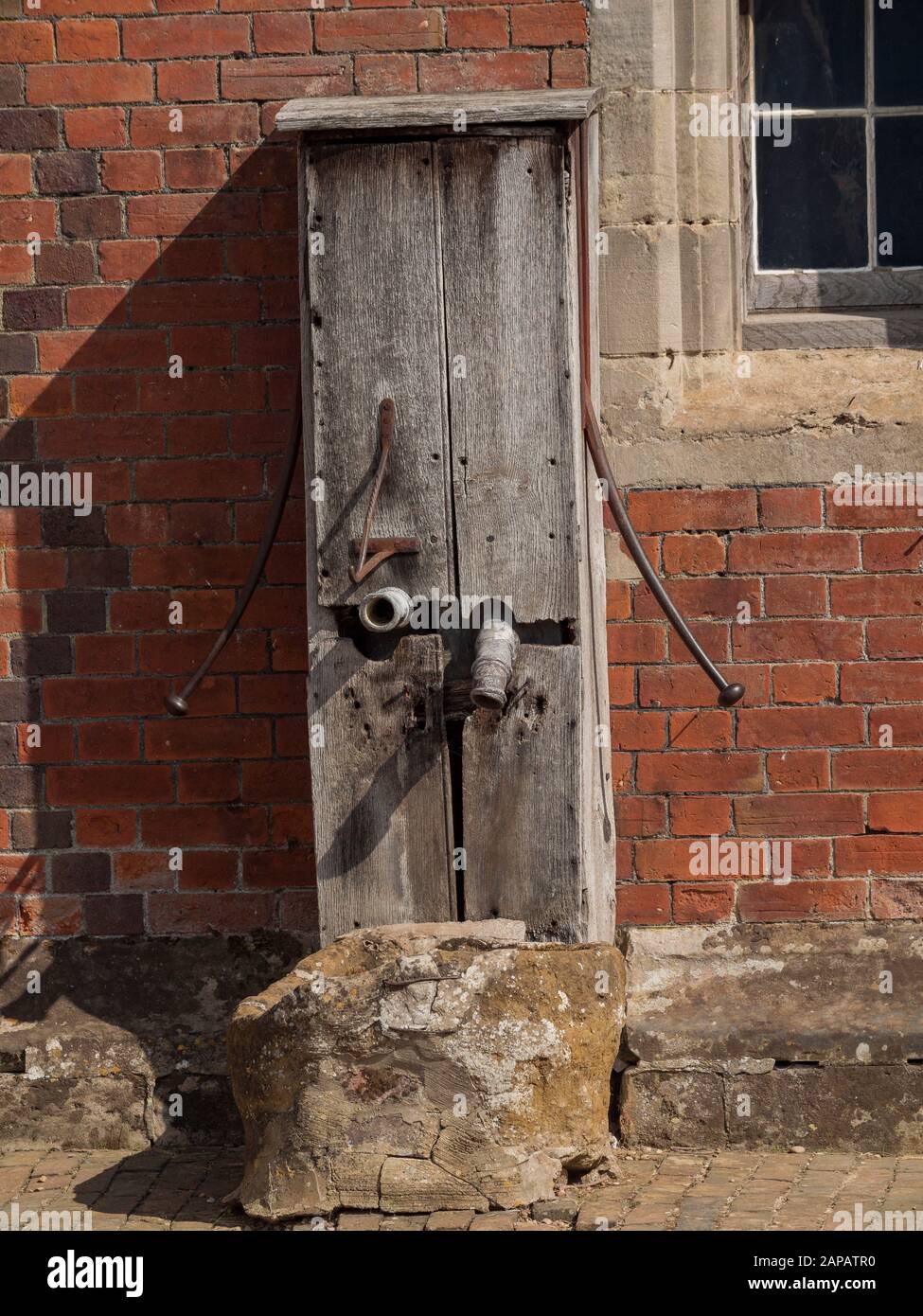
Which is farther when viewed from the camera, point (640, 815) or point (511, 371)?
point (640, 815)

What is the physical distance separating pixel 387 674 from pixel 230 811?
0.77 meters

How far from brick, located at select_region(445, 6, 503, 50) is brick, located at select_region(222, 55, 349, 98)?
0.25 metres

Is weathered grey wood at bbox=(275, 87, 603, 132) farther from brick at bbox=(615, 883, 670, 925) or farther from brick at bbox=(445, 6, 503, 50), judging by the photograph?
brick at bbox=(615, 883, 670, 925)

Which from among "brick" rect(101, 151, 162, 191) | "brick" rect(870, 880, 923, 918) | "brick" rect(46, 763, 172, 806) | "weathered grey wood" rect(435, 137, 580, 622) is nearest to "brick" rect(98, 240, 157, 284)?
"brick" rect(101, 151, 162, 191)

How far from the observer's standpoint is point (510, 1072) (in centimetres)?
319

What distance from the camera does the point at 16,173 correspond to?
3861 mm

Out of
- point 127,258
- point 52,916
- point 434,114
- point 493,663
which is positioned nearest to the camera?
point 493,663

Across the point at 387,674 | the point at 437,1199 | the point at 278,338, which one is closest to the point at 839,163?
the point at 278,338

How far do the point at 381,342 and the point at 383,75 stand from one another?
0.86 metres

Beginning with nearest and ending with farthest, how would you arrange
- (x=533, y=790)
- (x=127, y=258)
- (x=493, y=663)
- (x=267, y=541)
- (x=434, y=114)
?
(x=493, y=663)
(x=434, y=114)
(x=533, y=790)
(x=267, y=541)
(x=127, y=258)

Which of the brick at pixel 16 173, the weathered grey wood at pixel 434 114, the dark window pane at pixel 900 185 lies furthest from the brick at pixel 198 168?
the dark window pane at pixel 900 185

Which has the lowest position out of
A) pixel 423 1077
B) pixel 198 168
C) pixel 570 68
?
pixel 423 1077

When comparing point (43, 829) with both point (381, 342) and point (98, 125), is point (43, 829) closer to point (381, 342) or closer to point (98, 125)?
point (381, 342)

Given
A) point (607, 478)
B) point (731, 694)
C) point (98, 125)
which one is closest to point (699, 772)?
point (731, 694)
